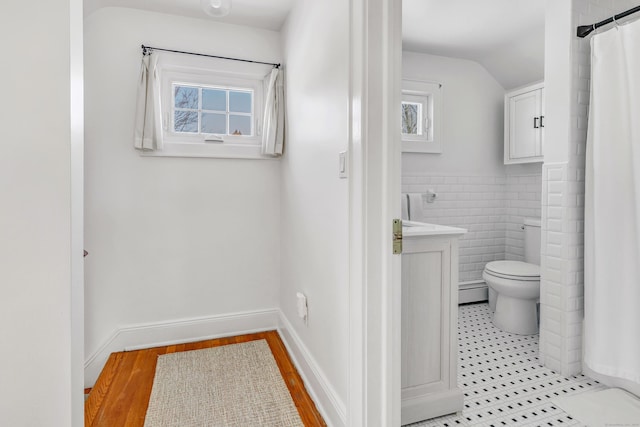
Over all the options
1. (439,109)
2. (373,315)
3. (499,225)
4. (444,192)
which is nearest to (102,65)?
(373,315)

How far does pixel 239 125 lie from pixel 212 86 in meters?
0.33

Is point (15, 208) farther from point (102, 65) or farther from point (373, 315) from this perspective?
point (102, 65)

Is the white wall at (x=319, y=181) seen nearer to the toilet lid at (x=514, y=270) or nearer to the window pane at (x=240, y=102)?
the window pane at (x=240, y=102)

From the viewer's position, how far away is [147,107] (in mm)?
2143

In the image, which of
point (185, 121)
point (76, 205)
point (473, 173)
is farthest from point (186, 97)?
point (473, 173)

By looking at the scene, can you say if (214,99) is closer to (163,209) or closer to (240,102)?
(240,102)

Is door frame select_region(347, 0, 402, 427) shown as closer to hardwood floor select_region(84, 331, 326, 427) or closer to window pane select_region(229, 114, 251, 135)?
hardwood floor select_region(84, 331, 326, 427)

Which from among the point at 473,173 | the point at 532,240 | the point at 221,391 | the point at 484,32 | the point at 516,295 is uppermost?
the point at 484,32

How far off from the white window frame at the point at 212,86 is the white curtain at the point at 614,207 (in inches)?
79.7

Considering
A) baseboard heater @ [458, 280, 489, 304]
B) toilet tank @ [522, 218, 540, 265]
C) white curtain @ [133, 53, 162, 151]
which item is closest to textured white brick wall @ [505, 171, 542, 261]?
toilet tank @ [522, 218, 540, 265]

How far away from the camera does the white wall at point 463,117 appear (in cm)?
296

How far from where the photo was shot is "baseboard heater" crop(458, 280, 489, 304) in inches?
122

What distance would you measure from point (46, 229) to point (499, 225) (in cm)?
345

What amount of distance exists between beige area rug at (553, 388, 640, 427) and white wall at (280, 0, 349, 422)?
1166 mm
